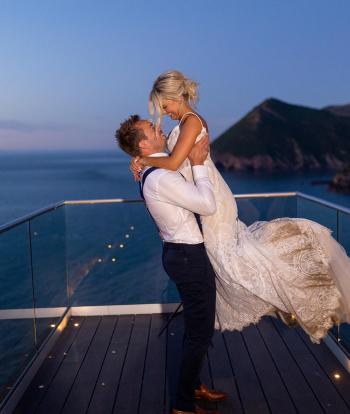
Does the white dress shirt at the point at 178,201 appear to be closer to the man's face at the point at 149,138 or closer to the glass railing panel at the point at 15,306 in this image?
the man's face at the point at 149,138

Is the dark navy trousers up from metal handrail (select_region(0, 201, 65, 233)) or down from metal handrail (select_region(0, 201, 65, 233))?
down

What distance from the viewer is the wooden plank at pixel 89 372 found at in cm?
255

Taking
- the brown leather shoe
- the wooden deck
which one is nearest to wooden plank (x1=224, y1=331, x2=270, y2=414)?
the wooden deck

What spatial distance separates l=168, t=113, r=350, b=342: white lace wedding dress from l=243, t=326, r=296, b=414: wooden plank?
1.42ft

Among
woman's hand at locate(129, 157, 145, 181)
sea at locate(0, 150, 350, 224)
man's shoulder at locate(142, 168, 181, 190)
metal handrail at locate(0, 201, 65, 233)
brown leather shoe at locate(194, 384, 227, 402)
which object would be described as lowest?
sea at locate(0, 150, 350, 224)

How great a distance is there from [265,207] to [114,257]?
4.81ft

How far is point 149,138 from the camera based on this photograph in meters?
2.09

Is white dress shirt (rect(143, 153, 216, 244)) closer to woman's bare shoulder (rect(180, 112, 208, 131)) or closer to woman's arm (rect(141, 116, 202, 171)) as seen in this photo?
woman's arm (rect(141, 116, 202, 171))

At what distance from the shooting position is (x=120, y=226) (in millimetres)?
4332

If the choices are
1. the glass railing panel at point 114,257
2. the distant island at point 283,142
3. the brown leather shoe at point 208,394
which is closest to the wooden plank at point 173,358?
the brown leather shoe at point 208,394

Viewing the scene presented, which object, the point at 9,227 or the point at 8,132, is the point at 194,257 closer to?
the point at 9,227

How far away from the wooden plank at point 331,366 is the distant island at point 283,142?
193ft

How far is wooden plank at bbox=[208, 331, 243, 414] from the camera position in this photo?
8.22ft

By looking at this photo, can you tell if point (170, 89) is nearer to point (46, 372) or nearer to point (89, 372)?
point (89, 372)
